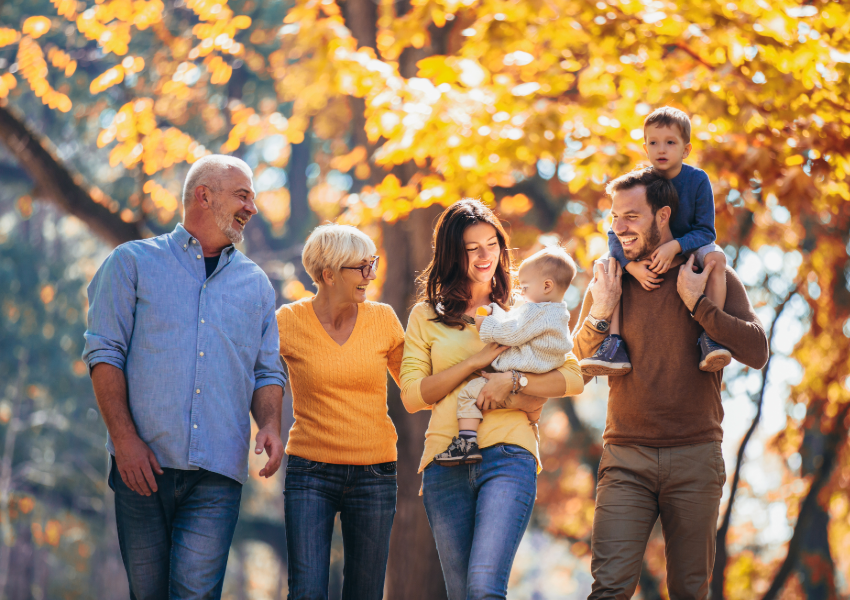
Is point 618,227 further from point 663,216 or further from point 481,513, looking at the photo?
point 481,513

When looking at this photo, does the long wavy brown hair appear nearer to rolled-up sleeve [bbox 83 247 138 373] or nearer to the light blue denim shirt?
the light blue denim shirt

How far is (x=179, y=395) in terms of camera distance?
10.2 ft

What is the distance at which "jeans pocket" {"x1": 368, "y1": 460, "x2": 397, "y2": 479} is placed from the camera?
3348 millimetres

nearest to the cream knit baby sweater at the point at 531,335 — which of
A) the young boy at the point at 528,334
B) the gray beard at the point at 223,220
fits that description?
the young boy at the point at 528,334

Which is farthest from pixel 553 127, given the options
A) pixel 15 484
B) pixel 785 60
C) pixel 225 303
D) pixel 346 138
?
pixel 15 484

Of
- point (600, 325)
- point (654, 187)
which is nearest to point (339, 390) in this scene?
point (600, 325)

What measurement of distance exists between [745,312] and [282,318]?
192 centimetres

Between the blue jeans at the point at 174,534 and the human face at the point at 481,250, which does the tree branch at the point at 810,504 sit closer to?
the human face at the point at 481,250

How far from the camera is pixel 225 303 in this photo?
328 cm

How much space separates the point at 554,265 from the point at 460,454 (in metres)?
0.82

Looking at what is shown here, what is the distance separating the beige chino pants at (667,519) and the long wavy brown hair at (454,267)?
87cm

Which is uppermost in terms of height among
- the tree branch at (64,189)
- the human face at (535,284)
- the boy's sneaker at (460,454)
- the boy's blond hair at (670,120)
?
the tree branch at (64,189)

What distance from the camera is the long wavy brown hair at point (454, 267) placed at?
329cm

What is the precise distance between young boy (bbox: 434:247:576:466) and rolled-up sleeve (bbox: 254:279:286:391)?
2.59ft
